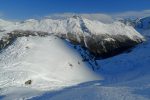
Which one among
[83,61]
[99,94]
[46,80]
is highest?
[83,61]

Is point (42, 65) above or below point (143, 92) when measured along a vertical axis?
above

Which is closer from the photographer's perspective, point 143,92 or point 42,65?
point 143,92

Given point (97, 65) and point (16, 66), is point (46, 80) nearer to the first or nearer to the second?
point (16, 66)

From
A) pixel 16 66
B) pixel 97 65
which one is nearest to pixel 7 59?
pixel 16 66

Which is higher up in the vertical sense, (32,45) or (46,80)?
(32,45)

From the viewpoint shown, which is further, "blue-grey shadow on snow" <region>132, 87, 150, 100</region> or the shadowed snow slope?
the shadowed snow slope

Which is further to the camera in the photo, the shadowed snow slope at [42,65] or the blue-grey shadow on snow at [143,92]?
the shadowed snow slope at [42,65]

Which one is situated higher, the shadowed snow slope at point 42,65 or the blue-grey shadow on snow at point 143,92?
the shadowed snow slope at point 42,65

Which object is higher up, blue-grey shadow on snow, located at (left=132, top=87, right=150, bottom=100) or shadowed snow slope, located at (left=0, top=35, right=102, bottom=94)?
shadowed snow slope, located at (left=0, top=35, right=102, bottom=94)

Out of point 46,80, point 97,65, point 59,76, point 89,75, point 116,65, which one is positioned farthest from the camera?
point 116,65

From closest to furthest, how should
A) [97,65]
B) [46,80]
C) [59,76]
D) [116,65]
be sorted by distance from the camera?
[46,80] → [59,76] → [97,65] → [116,65]

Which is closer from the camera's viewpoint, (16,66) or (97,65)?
(16,66)
